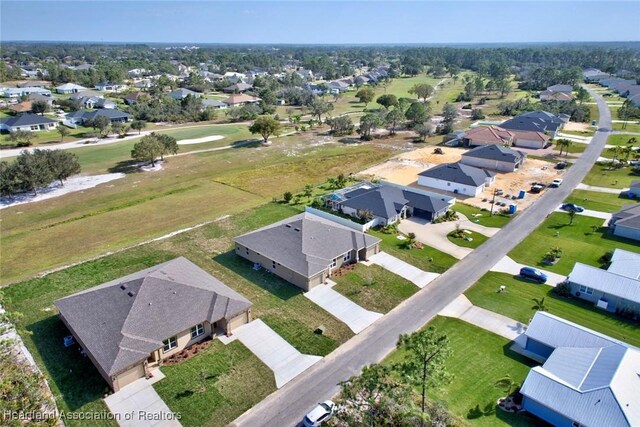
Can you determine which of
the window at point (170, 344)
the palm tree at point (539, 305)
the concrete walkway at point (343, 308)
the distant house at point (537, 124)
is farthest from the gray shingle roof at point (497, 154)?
the window at point (170, 344)

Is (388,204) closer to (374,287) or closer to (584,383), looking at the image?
(374,287)

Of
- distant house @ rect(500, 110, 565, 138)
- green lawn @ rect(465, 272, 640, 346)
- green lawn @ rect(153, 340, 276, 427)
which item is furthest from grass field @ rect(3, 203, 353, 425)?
distant house @ rect(500, 110, 565, 138)

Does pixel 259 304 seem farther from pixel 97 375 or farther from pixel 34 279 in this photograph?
A: pixel 34 279

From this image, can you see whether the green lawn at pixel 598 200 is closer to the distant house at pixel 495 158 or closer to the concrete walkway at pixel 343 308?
the distant house at pixel 495 158

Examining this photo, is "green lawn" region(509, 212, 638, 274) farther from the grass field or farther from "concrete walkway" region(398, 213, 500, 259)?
the grass field

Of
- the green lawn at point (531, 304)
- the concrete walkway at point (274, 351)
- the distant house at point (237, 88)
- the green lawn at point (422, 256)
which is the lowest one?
the green lawn at point (531, 304)

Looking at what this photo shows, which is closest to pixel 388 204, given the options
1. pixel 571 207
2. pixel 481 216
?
pixel 481 216
